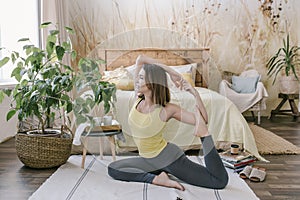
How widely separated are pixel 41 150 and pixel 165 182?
1.01 m

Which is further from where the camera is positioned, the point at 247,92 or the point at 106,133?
the point at 247,92

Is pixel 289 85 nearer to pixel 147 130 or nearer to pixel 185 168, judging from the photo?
pixel 185 168

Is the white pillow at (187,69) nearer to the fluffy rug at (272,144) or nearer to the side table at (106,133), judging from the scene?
the side table at (106,133)

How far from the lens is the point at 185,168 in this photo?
2.64 meters

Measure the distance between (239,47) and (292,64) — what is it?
0.78 metres

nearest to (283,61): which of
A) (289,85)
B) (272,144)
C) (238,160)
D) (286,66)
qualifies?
(286,66)

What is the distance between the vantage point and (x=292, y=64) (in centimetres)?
566

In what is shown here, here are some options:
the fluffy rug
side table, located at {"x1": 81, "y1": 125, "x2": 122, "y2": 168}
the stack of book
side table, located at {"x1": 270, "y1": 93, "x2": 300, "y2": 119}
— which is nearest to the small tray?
side table, located at {"x1": 81, "y1": 125, "x2": 122, "y2": 168}

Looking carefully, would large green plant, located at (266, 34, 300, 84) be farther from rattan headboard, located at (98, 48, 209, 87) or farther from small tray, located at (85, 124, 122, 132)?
small tray, located at (85, 124, 122, 132)

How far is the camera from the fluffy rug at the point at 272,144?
142 inches

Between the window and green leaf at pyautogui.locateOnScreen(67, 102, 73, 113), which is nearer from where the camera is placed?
green leaf at pyautogui.locateOnScreen(67, 102, 73, 113)

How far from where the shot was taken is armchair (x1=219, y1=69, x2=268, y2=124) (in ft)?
16.7

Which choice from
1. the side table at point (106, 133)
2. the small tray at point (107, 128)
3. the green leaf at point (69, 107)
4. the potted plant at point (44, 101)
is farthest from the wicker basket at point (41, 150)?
the small tray at point (107, 128)

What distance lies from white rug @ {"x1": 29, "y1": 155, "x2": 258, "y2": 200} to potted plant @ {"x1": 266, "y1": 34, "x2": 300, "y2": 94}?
274 centimetres
